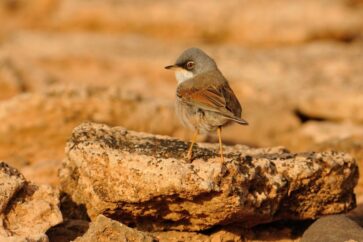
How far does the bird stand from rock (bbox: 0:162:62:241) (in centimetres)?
116

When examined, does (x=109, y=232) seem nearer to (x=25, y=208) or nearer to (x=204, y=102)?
(x=25, y=208)

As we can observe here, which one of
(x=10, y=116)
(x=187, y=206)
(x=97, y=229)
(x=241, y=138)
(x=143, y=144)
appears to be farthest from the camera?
(x=241, y=138)

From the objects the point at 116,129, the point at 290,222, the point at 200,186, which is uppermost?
the point at 116,129

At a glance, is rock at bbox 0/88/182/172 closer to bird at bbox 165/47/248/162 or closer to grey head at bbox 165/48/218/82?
grey head at bbox 165/48/218/82

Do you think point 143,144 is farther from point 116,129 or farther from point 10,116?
point 10,116

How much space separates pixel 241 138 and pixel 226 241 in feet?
15.1

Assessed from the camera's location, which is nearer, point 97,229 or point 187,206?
point 97,229

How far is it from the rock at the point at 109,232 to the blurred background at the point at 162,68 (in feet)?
7.92

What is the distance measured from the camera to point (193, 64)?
8195 millimetres

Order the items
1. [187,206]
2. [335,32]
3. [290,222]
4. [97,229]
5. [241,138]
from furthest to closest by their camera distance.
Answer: [335,32]
[241,138]
[290,222]
[187,206]
[97,229]

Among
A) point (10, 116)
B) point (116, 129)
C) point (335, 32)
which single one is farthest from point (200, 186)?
point (335, 32)

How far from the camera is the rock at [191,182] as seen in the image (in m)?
6.48

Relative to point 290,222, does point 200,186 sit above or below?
above

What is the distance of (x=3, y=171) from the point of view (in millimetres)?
6523
